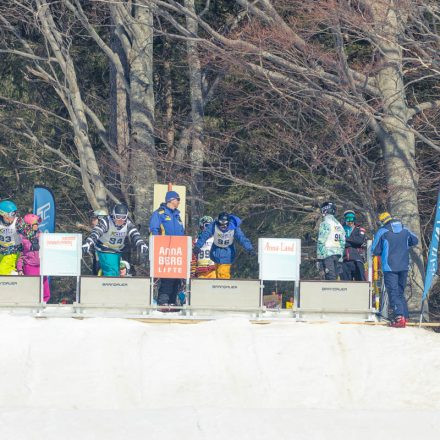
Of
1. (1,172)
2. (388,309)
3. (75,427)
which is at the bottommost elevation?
(75,427)

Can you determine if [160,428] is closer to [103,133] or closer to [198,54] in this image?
[198,54]

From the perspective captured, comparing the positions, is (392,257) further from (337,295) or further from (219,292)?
(219,292)

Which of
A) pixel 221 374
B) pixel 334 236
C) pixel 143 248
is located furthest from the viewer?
pixel 334 236

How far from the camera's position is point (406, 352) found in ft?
61.8

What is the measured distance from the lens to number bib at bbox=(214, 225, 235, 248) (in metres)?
20.9

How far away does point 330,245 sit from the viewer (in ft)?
66.4

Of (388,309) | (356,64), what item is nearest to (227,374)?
(388,309)

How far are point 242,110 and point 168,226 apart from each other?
1046 cm

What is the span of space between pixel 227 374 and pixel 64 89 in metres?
14.0

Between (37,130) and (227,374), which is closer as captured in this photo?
(227,374)

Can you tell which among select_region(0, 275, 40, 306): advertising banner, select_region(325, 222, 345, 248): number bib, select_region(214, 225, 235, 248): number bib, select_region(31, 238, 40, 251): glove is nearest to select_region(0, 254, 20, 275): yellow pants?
select_region(31, 238, 40, 251): glove

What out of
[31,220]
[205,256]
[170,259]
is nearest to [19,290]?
[31,220]

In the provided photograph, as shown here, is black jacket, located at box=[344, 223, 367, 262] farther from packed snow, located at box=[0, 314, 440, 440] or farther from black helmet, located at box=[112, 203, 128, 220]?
black helmet, located at box=[112, 203, 128, 220]

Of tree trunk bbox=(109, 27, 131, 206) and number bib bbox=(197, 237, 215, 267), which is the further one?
tree trunk bbox=(109, 27, 131, 206)
